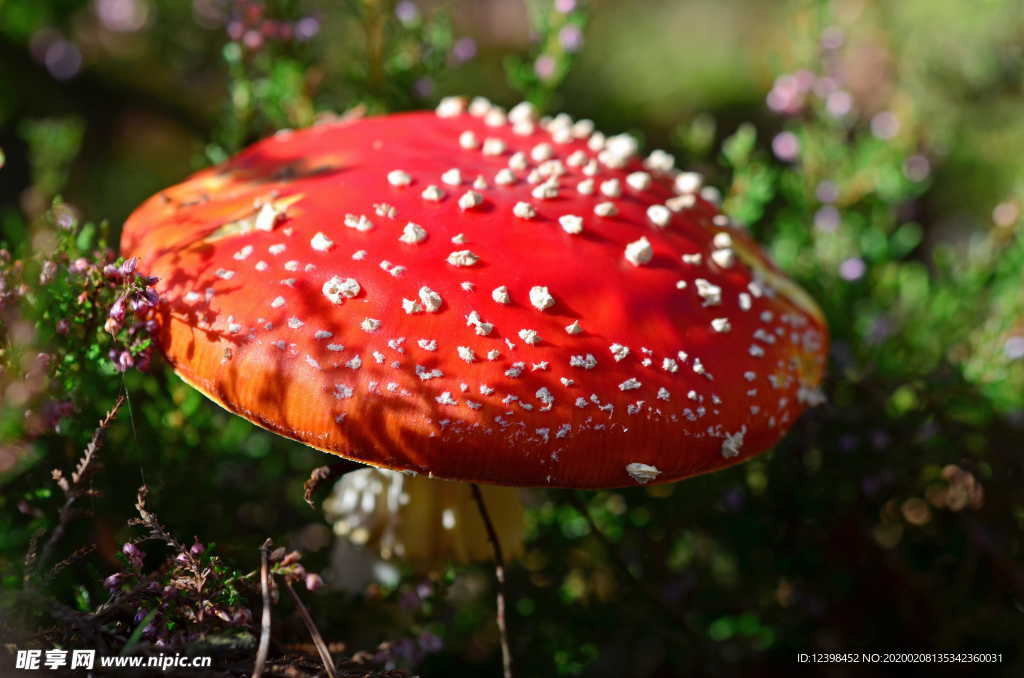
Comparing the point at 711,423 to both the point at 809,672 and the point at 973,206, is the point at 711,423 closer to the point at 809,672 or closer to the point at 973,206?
the point at 809,672

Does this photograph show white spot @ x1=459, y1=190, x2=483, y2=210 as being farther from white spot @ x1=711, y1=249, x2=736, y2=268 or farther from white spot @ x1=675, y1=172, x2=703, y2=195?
white spot @ x1=675, y1=172, x2=703, y2=195

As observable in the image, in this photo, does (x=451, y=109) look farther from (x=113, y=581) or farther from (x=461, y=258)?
(x=113, y=581)

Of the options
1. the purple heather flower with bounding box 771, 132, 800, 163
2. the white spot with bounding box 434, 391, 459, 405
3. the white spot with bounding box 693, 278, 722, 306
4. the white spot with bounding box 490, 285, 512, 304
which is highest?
the purple heather flower with bounding box 771, 132, 800, 163

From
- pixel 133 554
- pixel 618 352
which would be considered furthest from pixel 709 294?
pixel 133 554

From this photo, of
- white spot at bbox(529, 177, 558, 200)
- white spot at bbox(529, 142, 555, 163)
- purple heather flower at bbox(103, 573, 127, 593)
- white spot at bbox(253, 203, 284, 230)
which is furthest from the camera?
white spot at bbox(529, 142, 555, 163)

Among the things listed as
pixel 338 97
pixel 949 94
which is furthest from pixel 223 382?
pixel 949 94

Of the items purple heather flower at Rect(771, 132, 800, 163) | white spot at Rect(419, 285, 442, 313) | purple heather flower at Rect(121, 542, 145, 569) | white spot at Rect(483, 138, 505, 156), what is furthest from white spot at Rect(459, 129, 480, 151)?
purple heather flower at Rect(771, 132, 800, 163)
